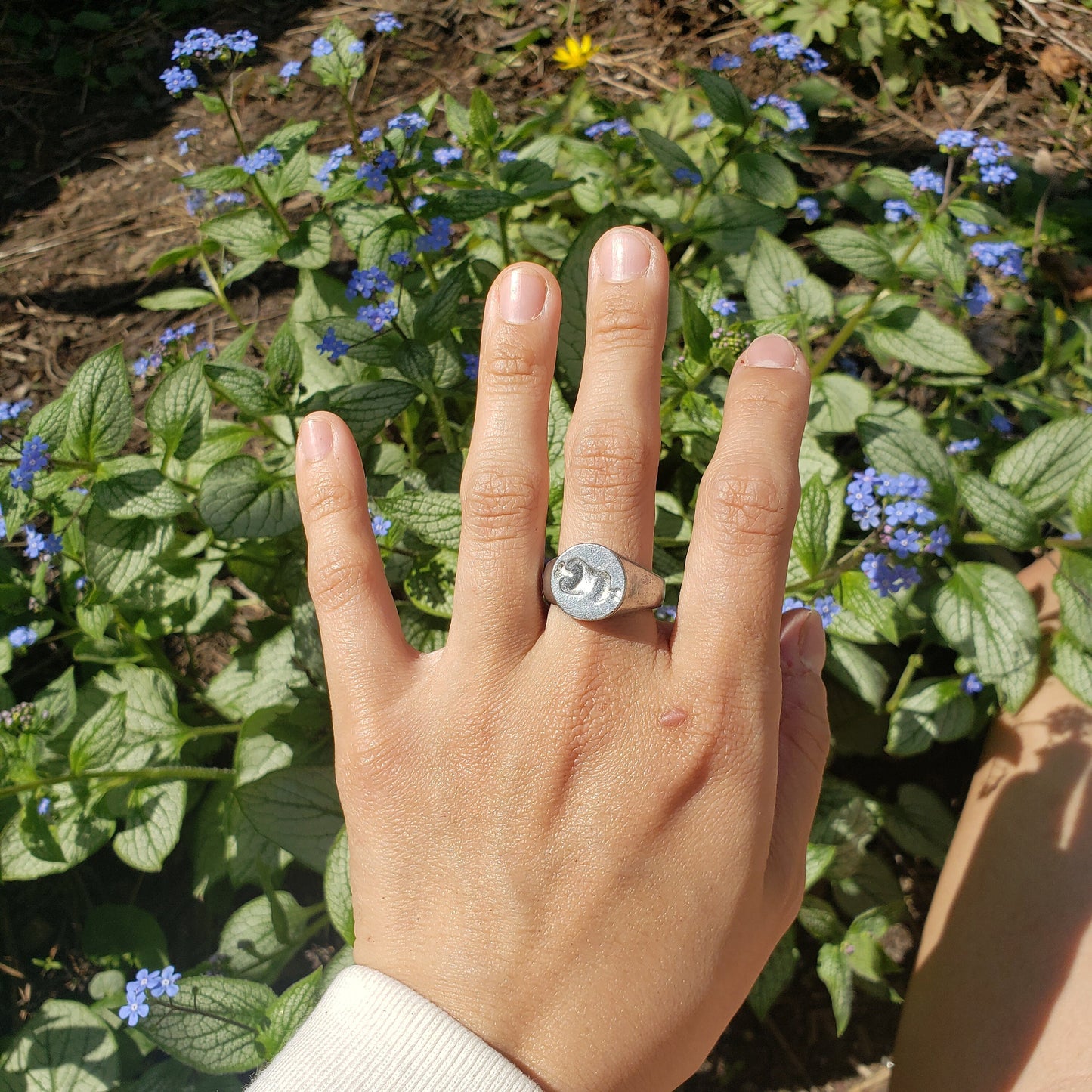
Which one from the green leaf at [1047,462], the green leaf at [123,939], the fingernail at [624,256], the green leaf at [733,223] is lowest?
the green leaf at [123,939]

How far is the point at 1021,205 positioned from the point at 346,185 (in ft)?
10.6

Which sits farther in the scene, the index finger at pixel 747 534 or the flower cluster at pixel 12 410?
the flower cluster at pixel 12 410

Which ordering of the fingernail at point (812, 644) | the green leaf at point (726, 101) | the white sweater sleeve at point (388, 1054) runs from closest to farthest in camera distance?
the white sweater sleeve at point (388, 1054), the fingernail at point (812, 644), the green leaf at point (726, 101)

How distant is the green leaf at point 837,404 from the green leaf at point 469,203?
127 cm

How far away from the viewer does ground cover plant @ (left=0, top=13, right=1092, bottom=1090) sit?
2492 millimetres

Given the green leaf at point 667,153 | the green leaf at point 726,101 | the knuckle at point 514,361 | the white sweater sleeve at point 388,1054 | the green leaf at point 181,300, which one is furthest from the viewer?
the green leaf at point 181,300

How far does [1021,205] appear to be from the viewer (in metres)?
4.18

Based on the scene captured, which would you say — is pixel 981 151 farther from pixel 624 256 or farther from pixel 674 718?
pixel 674 718

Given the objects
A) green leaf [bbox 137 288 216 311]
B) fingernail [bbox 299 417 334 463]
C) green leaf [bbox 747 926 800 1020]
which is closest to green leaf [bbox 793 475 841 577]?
green leaf [bbox 747 926 800 1020]

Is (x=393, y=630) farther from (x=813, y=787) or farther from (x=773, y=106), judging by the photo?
(x=773, y=106)

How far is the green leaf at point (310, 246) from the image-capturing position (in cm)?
309

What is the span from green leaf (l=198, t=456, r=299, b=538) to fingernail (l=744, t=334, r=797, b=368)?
141 cm

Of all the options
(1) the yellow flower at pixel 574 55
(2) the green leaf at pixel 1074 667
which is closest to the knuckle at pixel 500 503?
(2) the green leaf at pixel 1074 667

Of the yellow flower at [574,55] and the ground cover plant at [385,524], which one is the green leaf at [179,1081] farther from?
the yellow flower at [574,55]
